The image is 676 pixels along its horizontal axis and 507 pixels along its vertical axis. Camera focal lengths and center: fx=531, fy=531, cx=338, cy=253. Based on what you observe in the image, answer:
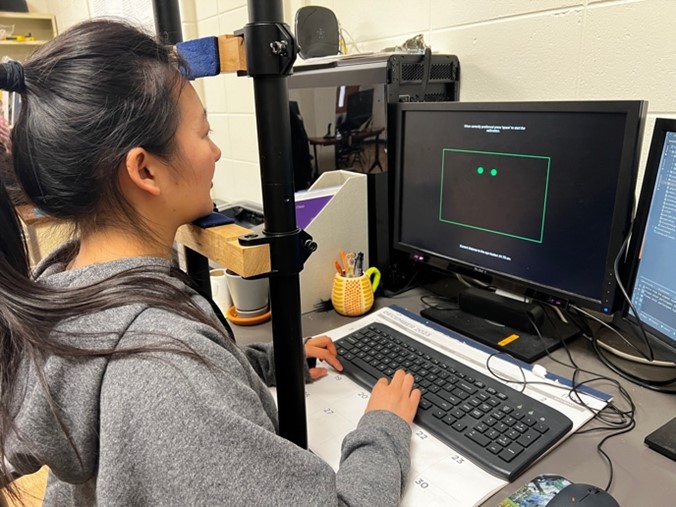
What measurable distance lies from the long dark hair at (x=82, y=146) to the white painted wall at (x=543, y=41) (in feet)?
2.83

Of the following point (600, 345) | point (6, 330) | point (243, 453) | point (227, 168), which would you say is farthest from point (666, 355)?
point (227, 168)

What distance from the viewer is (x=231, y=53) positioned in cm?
57

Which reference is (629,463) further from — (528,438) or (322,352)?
(322,352)

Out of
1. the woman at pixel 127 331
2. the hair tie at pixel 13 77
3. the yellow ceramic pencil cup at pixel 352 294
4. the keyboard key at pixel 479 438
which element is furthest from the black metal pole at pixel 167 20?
the keyboard key at pixel 479 438

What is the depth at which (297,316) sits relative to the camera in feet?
2.03

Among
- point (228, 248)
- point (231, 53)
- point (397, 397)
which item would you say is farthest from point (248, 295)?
point (231, 53)

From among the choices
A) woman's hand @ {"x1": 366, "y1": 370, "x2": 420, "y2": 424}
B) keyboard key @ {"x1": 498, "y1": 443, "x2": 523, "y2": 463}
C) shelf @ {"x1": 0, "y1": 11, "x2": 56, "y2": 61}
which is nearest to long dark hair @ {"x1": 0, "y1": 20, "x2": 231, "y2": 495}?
woman's hand @ {"x1": 366, "y1": 370, "x2": 420, "y2": 424}

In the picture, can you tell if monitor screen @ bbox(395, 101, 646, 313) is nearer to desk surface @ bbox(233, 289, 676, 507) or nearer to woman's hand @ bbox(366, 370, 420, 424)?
desk surface @ bbox(233, 289, 676, 507)

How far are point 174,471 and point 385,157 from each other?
922 millimetres

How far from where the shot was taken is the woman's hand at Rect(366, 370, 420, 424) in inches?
31.7

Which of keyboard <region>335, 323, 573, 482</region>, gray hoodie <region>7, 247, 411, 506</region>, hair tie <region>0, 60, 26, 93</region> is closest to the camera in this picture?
gray hoodie <region>7, 247, 411, 506</region>

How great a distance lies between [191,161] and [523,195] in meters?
0.63

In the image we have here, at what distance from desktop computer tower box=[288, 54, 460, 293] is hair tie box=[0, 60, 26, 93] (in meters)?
0.79

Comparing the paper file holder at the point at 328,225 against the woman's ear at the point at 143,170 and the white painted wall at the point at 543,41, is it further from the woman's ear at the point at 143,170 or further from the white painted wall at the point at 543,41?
the woman's ear at the point at 143,170
